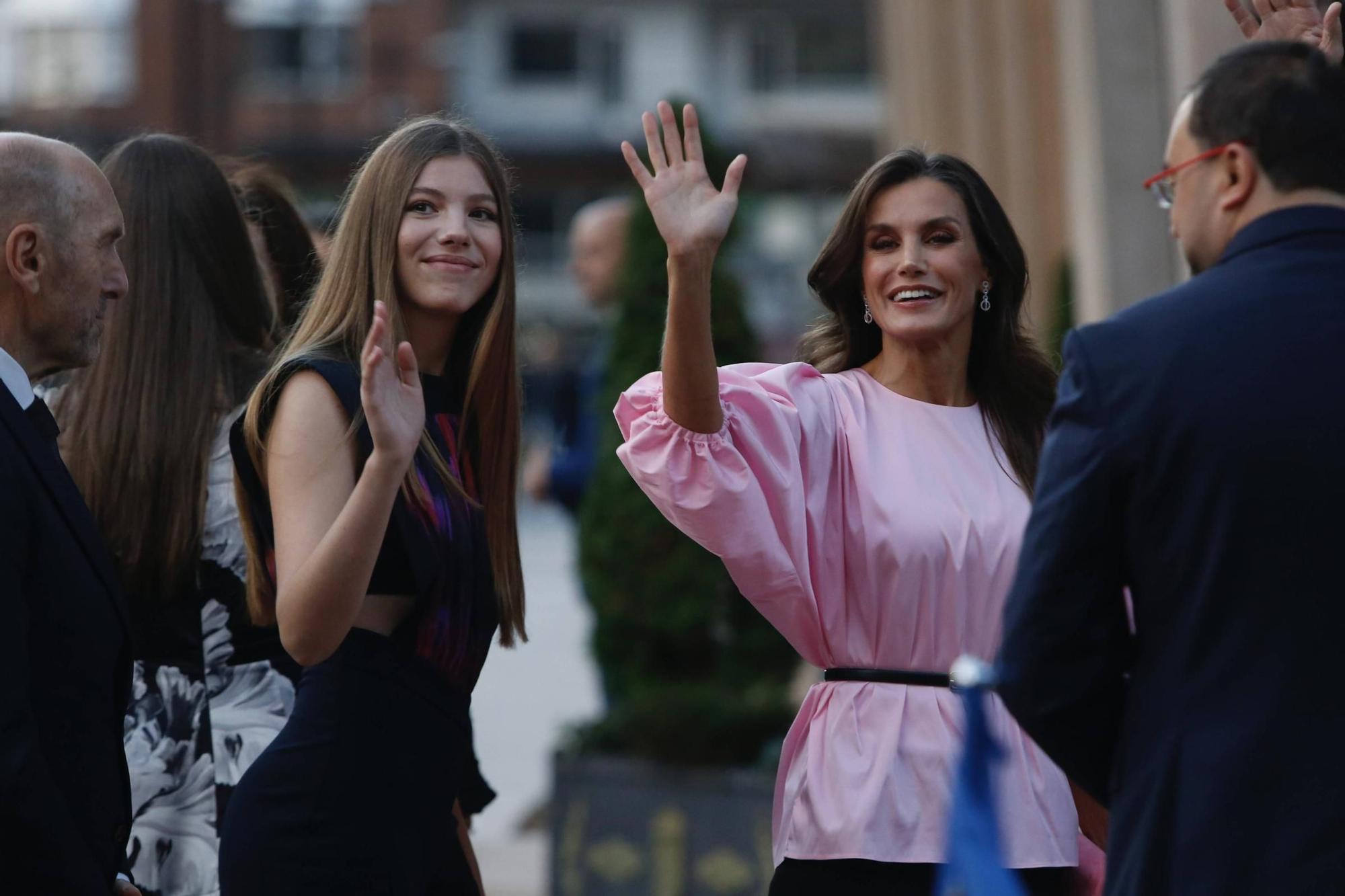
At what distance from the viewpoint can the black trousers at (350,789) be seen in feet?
9.72

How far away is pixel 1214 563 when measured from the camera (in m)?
2.26

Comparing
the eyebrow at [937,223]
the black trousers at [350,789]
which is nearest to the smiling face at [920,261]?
the eyebrow at [937,223]

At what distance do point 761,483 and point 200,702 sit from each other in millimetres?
1252

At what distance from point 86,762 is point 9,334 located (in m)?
0.65

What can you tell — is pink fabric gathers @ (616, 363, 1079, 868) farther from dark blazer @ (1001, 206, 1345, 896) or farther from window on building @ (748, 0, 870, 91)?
window on building @ (748, 0, 870, 91)

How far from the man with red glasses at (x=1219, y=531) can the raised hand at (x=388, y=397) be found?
970mm

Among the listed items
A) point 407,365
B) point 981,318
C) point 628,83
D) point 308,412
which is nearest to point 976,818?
point 407,365

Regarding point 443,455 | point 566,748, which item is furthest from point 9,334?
point 566,748

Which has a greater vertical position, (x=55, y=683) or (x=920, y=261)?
(x=920, y=261)

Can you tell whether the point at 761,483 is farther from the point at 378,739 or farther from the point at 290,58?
the point at 290,58

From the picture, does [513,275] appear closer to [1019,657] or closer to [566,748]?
[1019,657]

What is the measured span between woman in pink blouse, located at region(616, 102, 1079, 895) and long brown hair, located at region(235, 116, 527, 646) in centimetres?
30

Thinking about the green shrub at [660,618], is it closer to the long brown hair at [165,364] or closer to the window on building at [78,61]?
the long brown hair at [165,364]

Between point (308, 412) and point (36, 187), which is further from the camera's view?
point (308, 412)
